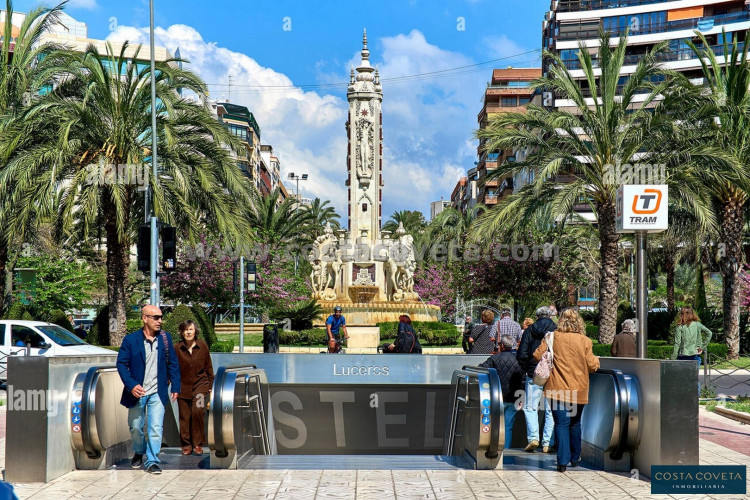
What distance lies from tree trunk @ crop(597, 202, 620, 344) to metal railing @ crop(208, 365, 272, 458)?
14933mm

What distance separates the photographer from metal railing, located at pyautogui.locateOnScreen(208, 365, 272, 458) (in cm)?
944

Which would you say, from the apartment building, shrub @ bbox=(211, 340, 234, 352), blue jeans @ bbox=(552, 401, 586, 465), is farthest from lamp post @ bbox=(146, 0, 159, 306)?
the apartment building

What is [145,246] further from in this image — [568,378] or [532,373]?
[568,378]

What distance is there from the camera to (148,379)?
29.9ft

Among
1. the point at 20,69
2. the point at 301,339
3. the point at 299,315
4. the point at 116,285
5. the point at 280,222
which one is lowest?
the point at 301,339

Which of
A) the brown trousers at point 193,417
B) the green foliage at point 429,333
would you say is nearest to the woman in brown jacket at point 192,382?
the brown trousers at point 193,417

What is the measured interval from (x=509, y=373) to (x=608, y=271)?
52.7 ft

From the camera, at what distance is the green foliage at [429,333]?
3719 centimetres

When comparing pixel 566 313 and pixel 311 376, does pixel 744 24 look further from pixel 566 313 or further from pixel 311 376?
pixel 566 313

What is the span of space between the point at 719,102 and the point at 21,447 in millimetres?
21814

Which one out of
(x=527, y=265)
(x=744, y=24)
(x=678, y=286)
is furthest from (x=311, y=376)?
(x=678, y=286)

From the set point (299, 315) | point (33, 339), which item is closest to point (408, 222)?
point (299, 315)

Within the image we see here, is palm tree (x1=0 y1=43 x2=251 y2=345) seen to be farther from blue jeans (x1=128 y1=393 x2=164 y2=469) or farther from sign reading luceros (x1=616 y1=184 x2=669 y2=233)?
sign reading luceros (x1=616 y1=184 x2=669 y2=233)

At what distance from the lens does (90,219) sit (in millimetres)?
22438
